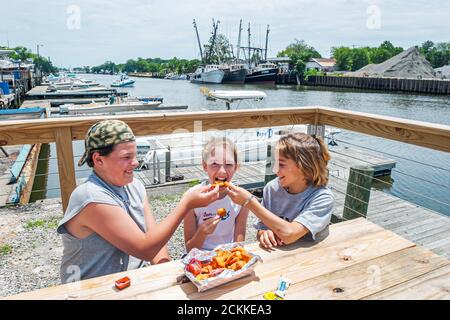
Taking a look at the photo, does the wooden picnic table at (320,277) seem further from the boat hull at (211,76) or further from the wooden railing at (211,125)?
the boat hull at (211,76)

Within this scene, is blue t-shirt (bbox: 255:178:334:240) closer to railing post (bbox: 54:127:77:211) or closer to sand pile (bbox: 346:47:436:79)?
railing post (bbox: 54:127:77:211)

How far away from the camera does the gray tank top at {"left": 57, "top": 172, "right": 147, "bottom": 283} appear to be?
58.8 inches

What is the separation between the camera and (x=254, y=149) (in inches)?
418

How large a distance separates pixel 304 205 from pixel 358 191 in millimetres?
2074

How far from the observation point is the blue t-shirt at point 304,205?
171 centimetres

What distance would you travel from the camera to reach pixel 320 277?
4.61 ft

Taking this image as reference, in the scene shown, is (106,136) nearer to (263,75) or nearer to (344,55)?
(263,75)

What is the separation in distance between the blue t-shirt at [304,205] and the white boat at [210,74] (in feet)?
195

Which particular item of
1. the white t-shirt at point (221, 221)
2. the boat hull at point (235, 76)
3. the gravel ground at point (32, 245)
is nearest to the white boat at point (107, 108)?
the gravel ground at point (32, 245)

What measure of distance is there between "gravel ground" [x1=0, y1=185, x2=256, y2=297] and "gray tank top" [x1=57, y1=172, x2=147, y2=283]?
1.50m

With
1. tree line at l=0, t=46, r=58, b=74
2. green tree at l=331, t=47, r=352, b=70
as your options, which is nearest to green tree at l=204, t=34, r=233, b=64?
green tree at l=331, t=47, r=352, b=70

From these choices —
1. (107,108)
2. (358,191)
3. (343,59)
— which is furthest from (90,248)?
(343,59)

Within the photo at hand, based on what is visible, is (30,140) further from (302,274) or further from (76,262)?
(302,274)
